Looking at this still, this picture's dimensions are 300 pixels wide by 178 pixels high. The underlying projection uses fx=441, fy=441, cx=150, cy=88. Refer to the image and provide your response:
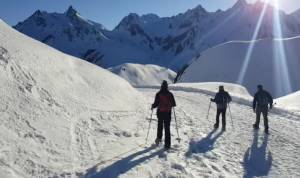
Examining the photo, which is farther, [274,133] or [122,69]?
[122,69]

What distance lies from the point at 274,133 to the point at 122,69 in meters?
157

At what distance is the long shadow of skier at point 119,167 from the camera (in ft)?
33.9

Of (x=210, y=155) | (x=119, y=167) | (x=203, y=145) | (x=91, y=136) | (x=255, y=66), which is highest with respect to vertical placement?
(x=255, y=66)

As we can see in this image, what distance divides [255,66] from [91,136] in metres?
87.5

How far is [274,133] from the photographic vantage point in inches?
701

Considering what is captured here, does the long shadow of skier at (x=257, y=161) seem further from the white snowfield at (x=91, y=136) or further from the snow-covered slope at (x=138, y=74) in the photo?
the snow-covered slope at (x=138, y=74)

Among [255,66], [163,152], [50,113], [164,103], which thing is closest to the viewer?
[163,152]

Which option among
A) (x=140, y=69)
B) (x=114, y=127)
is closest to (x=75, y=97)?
(x=114, y=127)

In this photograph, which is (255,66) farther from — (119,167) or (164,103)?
(119,167)

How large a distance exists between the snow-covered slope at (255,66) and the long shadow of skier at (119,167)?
245ft

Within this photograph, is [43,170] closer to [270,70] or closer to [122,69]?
[270,70]

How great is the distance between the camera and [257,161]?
13391 mm

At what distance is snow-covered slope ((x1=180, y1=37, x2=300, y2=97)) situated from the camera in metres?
89.2

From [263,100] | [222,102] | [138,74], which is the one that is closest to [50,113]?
[222,102]
